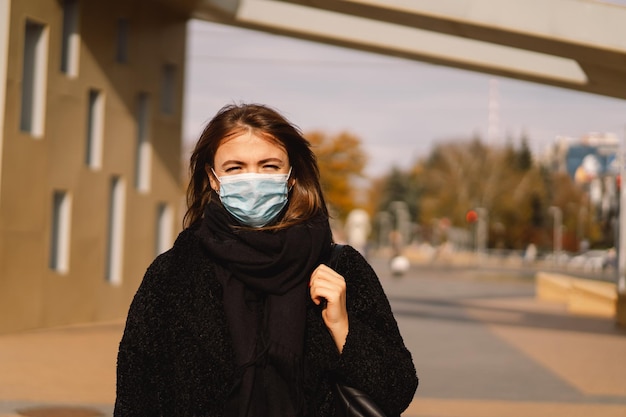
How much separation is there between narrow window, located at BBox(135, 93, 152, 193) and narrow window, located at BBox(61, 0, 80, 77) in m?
2.97

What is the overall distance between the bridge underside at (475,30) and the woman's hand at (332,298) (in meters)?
13.2

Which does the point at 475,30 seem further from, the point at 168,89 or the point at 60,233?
the point at 168,89

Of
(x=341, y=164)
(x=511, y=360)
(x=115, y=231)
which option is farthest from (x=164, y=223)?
(x=341, y=164)

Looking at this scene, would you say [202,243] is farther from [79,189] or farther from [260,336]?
[79,189]

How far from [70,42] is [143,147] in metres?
3.59

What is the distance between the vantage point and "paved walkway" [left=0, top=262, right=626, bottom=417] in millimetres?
10164

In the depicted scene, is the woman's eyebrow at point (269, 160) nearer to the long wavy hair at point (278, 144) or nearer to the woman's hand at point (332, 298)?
the long wavy hair at point (278, 144)

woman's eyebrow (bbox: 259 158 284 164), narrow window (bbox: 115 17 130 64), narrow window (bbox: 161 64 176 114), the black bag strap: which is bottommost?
the black bag strap

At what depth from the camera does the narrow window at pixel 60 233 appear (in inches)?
728

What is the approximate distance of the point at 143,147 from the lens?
71.8 feet

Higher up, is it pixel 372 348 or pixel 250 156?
pixel 250 156

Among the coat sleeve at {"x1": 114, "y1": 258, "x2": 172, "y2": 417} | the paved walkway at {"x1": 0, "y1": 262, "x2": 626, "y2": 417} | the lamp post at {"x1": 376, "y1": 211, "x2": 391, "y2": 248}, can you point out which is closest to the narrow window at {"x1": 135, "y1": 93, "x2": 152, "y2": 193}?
the paved walkway at {"x1": 0, "y1": 262, "x2": 626, "y2": 417}

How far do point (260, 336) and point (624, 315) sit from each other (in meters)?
20.1

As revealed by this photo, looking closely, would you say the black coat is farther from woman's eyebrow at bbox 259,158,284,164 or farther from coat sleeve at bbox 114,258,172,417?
woman's eyebrow at bbox 259,158,284,164
